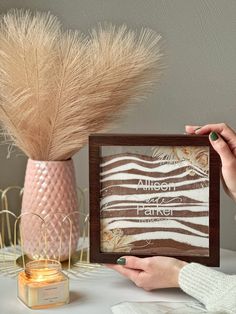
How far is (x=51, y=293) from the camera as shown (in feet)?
3.72

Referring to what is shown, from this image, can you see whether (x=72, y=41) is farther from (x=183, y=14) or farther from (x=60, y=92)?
(x=183, y=14)

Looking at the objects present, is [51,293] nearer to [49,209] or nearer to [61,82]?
[49,209]

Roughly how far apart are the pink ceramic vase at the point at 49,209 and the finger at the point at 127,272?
0.47 feet

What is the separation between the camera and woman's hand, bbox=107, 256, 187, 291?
1.18 meters

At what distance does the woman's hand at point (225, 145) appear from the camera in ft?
3.90

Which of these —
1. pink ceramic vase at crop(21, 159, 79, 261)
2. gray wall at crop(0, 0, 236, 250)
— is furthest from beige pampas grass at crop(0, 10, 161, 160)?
gray wall at crop(0, 0, 236, 250)

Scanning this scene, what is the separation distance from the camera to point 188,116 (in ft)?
5.15

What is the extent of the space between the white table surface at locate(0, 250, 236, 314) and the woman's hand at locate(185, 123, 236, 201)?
0.69 feet

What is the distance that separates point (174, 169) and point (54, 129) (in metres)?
0.27

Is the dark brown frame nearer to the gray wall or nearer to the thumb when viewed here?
the thumb

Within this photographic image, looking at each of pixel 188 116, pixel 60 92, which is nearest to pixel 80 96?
pixel 60 92

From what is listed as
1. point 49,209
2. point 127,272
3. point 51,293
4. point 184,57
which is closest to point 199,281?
point 127,272

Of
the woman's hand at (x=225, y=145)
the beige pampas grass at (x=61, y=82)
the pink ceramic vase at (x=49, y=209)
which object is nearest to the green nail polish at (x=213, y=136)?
the woman's hand at (x=225, y=145)

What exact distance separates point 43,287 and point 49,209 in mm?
244
